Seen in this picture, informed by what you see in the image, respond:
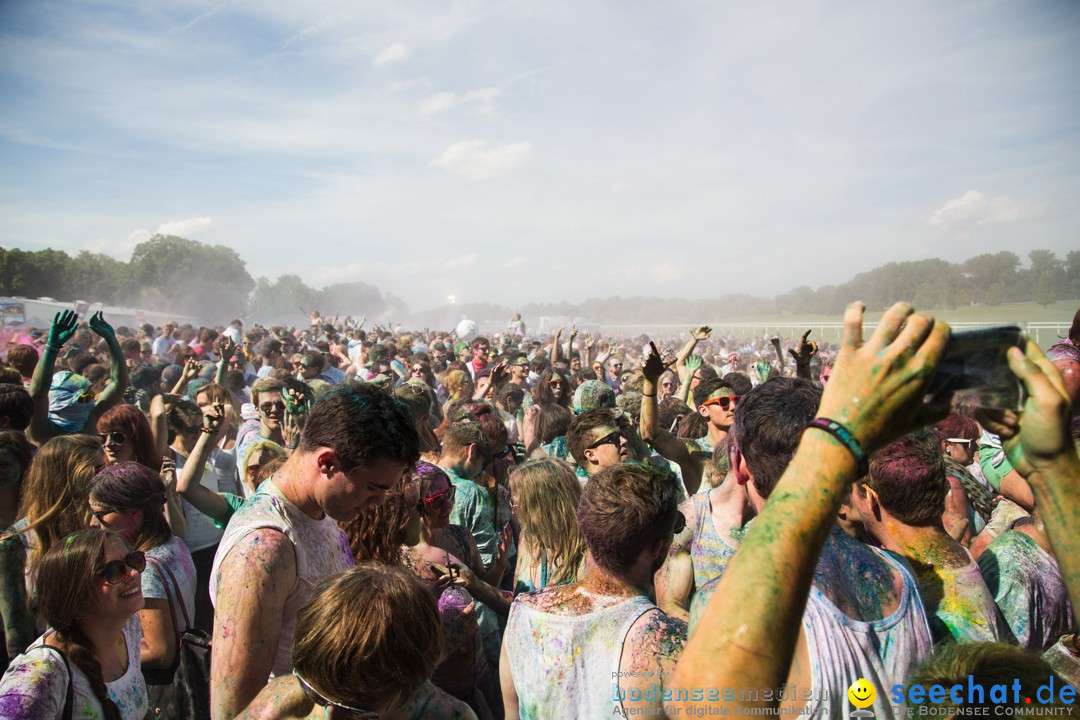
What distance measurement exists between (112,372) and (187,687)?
4.35 m

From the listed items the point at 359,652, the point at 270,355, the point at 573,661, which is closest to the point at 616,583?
the point at 573,661

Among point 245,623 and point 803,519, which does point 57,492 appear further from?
point 803,519

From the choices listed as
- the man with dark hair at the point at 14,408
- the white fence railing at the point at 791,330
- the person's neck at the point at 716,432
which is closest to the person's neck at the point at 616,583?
the person's neck at the point at 716,432

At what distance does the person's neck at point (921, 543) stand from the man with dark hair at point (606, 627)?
914mm

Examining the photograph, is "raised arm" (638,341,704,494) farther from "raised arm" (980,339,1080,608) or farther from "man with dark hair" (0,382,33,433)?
"man with dark hair" (0,382,33,433)

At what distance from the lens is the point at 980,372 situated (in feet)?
3.97

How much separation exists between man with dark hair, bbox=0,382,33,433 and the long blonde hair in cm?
165

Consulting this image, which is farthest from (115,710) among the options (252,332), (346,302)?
(346,302)

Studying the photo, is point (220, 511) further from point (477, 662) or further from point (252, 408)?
point (252, 408)

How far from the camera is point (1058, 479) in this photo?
129 centimetres

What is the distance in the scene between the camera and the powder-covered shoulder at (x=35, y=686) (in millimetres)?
2172

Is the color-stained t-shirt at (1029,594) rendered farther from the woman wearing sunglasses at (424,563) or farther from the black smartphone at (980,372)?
the woman wearing sunglasses at (424,563)

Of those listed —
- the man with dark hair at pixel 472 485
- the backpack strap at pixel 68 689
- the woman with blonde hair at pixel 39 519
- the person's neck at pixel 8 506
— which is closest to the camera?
the backpack strap at pixel 68 689

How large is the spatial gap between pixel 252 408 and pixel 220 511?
2927mm
